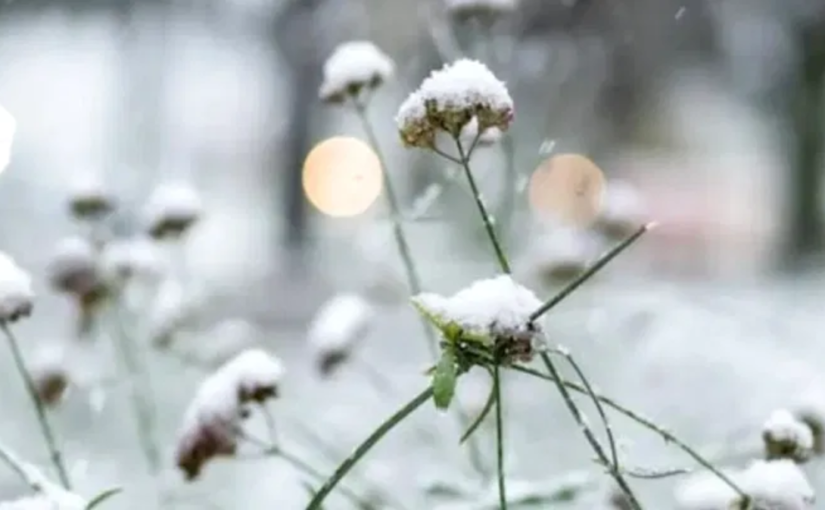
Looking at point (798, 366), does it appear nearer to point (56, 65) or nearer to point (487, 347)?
point (487, 347)

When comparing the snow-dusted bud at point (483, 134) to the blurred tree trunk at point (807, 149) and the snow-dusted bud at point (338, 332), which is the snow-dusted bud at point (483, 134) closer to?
the snow-dusted bud at point (338, 332)

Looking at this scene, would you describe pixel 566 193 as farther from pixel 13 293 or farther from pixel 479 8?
pixel 13 293

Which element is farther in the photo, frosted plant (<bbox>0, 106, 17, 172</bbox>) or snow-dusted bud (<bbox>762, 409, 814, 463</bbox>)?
snow-dusted bud (<bbox>762, 409, 814, 463</bbox>)

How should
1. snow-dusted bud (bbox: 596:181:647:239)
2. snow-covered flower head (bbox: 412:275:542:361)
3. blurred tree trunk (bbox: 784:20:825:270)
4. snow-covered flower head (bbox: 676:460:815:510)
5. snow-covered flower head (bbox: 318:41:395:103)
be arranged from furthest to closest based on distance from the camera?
1. blurred tree trunk (bbox: 784:20:825:270)
2. snow-dusted bud (bbox: 596:181:647:239)
3. snow-covered flower head (bbox: 318:41:395:103)
4. snow-covered flower head (bbox: 676:460:815:510)
5. snow-covered flower head (bbox: 412:275:542:361)

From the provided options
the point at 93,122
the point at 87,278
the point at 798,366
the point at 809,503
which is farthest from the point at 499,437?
the point at 93,122

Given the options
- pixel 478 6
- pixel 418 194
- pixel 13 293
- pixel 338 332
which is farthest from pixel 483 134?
pixel 418 194

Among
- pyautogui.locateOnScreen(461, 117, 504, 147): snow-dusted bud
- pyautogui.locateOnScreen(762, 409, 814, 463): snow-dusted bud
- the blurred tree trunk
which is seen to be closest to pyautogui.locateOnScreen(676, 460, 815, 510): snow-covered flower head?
pyautogui.locateOnScreen(762, 409, 814, 463): snow-dusted bud

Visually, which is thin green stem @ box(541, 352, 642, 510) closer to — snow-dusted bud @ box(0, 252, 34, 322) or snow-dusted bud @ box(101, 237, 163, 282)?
snow-dusted bud @ box(0, 252, 34, 322)
